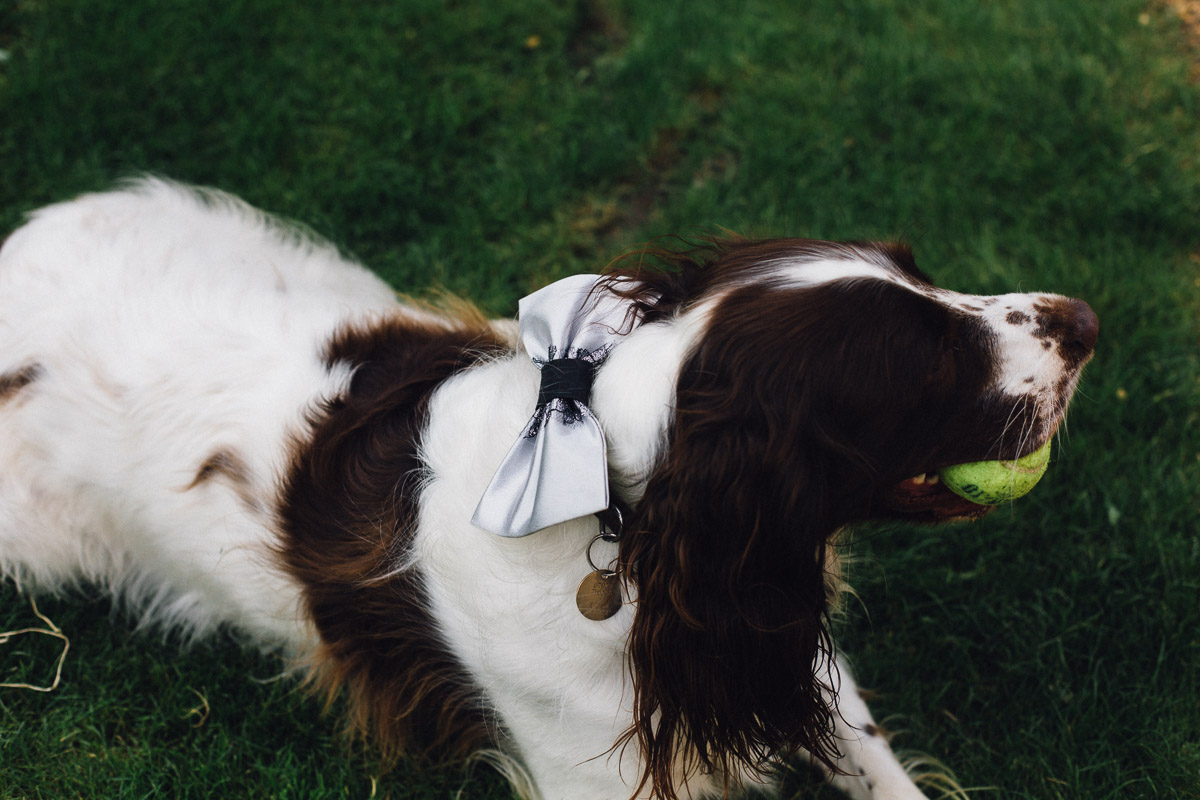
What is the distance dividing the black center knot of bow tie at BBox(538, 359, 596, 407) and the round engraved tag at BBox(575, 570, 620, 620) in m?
0.41

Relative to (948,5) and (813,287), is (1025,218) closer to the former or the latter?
(948,5)

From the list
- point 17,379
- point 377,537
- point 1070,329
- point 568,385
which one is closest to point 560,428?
point 568,385

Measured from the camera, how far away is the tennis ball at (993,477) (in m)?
2.29

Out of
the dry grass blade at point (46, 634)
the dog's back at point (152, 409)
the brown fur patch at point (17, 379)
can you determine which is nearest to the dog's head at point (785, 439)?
the dog's back at point (152, 409)

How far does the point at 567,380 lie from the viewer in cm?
218

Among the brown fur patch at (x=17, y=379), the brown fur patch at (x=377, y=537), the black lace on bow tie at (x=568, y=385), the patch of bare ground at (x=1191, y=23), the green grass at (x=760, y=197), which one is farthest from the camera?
the patch of bare ground at (x=1191, y=23)

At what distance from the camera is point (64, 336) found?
9.55 ft

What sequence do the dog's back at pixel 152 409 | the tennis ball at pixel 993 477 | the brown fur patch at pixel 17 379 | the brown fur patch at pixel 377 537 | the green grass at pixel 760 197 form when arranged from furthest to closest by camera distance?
the green grass at pixel 760 197, the brown fur patch at pixel 17 379, the dog's back at pixel 152 409, the brown fur patch at pixel 377 537, the tennis ball at pixel 993 477

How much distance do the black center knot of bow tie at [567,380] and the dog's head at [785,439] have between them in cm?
21

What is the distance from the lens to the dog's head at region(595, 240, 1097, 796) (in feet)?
6.74

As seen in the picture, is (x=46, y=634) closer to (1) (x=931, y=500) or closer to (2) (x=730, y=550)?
(2) (x=730, y=550)

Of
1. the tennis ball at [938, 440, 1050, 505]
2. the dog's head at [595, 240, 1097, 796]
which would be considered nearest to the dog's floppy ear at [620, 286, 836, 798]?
the dog's head at [595, 240, 1097, 796]

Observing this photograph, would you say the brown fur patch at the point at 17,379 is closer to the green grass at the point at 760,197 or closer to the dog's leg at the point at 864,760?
the green grass at the point at 760,197

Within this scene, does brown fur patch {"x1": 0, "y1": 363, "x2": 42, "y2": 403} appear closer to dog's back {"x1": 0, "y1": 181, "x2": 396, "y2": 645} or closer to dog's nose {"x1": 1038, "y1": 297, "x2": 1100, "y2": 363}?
dog's back {"x1": 0, "y1": 181, "x2": 396, "y2": 645}
